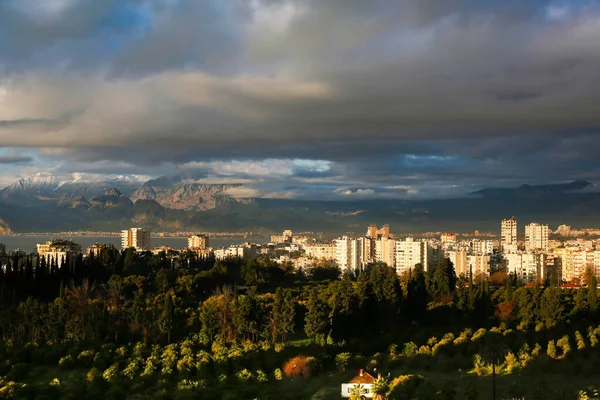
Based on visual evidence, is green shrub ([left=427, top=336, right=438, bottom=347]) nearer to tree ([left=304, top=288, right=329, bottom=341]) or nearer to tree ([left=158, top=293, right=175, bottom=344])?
tree ([left=304, top=288, right=329, bottom=341])

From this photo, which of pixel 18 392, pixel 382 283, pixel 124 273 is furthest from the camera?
pixel 124 273

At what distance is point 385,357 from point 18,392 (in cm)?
Result: 1638

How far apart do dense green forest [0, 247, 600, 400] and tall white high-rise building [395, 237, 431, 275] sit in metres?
42.2

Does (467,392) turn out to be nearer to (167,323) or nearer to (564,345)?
(564,345)

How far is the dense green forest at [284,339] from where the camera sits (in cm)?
2891

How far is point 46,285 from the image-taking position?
5116 cm

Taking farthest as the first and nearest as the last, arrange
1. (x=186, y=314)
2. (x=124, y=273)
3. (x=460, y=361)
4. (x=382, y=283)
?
(x=124, y=273) < (x=382, y=283) < (x=186, y=314) < (x=460, y=361)

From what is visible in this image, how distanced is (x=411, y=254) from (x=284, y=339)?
207 ft

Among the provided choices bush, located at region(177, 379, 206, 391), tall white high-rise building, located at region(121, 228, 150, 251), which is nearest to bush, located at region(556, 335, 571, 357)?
bush, located at region(177, 379, 206, 391)

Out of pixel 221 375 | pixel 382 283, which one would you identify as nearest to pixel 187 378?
pixel 221 375

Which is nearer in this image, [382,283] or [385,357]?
[385,357]

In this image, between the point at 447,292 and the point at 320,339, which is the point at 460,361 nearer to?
the point at 320,339

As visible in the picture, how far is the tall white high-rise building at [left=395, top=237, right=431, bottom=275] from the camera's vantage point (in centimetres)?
10019

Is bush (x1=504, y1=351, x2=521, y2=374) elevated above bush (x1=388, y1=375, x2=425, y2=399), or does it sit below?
below
